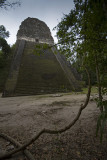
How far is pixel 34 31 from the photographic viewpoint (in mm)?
24297

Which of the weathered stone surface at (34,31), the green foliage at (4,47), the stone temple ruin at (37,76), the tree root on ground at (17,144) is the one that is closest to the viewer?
the tree root on ground at (17,144)

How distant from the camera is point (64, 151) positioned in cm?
140

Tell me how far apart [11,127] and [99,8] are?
336 centimetres

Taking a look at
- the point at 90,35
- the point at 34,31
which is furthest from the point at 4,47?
the point at 90,35

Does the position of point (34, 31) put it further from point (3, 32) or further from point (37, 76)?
point (37, 76)

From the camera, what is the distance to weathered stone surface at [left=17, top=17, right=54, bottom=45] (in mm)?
22562

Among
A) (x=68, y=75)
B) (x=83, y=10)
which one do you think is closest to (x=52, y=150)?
(x=83, y=10)

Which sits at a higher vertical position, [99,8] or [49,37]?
[49,37]

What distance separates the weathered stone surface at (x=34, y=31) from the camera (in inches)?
888

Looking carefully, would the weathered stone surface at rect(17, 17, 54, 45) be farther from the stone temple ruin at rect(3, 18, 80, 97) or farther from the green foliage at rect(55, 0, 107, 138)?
the green foliage at rect(55, 0, 107, 138)

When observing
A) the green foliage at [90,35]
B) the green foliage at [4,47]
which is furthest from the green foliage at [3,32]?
the green foliage at [90,35]

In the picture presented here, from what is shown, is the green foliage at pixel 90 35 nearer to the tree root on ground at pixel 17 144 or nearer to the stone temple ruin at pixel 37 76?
the tree root on ground at pixel 17 144

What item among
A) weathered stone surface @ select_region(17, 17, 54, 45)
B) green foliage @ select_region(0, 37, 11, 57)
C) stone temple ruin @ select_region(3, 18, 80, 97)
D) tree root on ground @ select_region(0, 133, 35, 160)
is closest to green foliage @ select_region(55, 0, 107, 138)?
tree root on ground @ select_region(0, 133, 35, 160)

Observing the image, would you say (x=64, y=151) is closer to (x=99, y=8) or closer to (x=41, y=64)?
(x=99, y=8)
